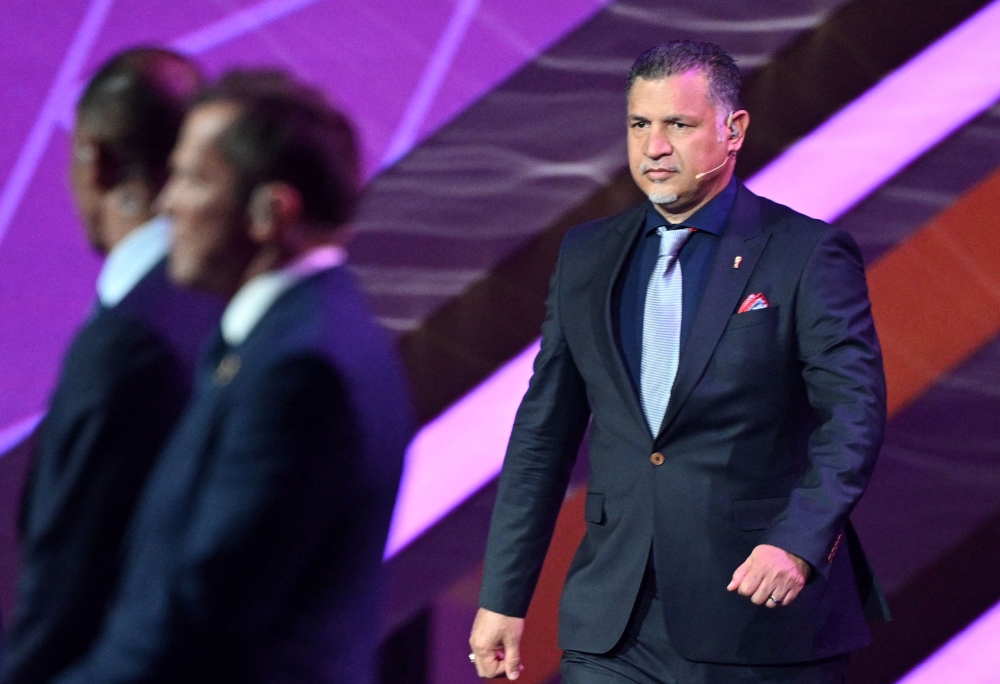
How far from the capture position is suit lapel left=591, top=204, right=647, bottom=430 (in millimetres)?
2029

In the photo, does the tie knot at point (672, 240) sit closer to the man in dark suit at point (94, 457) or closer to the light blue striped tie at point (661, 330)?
the light blue striped tie at point (661, 330)

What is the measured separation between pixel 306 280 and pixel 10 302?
83.9 inches

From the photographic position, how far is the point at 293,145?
1.19m

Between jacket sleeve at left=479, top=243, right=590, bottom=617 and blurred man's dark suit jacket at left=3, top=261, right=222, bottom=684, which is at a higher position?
blurred man's dark suit jacket at left=3, top=261, right=222, bottom=684

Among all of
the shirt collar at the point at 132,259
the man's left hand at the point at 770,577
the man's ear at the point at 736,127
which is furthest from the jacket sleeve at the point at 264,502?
the man's ear at the point at 736,127

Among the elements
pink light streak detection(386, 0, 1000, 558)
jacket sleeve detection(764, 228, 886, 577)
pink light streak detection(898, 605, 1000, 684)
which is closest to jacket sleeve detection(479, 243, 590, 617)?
jacket sleeve detection(764, 228, 886, 577)

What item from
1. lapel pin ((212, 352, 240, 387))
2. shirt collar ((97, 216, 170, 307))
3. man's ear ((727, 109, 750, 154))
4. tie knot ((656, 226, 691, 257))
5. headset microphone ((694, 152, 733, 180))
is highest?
shirt collar ((97, 216, 170, 307))

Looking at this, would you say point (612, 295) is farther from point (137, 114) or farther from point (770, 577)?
point (137, 114)

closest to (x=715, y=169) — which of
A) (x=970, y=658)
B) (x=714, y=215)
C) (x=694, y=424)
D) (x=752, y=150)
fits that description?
(x=714, y=215)

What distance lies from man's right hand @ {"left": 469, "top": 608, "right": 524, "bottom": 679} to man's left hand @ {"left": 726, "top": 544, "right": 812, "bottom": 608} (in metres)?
0.44

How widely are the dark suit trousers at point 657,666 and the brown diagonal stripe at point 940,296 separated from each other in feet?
3.32

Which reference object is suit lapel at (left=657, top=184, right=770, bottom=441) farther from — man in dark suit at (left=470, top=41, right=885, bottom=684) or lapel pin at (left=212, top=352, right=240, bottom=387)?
lapel pin at (left=212, top=352, right=240, bottom=387)

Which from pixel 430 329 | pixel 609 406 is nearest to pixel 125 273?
pixel 609 406

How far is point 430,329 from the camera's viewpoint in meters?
3.06
